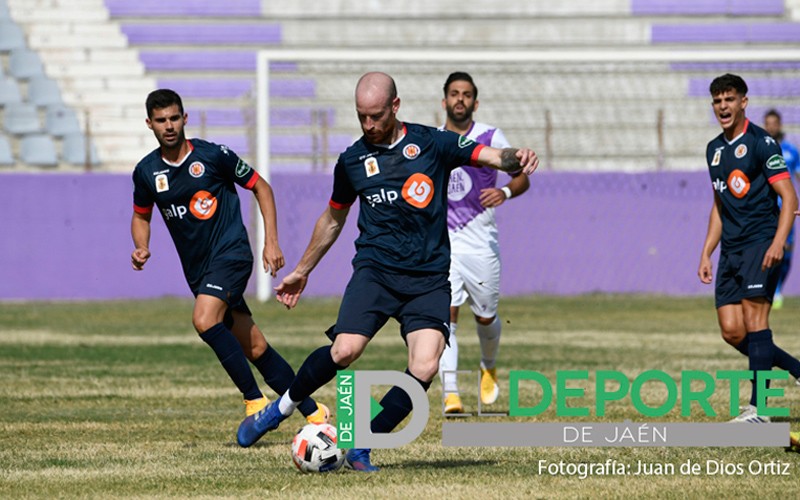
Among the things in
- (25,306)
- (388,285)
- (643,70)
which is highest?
(643,70)

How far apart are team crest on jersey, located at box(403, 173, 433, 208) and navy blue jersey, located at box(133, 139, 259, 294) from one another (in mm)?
1554

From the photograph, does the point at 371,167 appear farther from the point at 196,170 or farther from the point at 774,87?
the point at 774,87

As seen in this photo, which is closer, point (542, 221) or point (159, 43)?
point (542, 221)

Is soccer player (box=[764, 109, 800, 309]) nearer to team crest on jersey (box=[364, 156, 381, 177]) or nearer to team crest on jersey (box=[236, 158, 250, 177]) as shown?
team crest on jersey (box=[236, 158, 250, 177])

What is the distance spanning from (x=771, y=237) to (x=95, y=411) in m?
4.53

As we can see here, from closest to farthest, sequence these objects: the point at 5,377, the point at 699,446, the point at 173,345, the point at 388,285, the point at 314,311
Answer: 1. the point at 388,285
2. the point at 699,446
3. the point at 5,377
4. the point at 173,345
5. the point at 314,311

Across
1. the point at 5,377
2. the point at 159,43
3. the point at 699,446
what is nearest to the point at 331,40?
the point at 159,43

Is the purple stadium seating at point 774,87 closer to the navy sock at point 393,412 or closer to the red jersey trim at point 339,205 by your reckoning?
the red jersey trim at point 339,205

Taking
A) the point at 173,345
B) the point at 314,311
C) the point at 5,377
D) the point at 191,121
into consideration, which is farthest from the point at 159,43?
the point at 5,377

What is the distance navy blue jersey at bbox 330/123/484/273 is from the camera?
7.18 meters

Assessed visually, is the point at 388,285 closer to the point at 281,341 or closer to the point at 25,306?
the point at 281,341

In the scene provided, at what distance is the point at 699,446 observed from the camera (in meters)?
7.93

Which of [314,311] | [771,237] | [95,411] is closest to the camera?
[771,237]

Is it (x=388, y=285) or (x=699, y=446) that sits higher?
(x=388, y=285)
